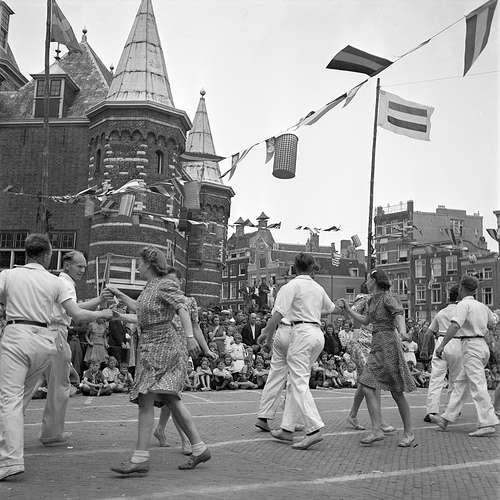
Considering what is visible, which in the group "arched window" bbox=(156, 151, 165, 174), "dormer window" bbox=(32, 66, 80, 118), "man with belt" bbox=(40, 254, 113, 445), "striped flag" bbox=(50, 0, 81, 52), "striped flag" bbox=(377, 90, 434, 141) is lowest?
"man with belt" bbox=(40, 254, 113, 445)

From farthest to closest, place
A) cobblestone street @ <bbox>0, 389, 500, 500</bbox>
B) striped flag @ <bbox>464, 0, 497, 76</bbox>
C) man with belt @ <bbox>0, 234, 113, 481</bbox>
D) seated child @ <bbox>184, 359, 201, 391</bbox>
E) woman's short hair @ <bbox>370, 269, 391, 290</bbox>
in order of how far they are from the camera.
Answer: seated child @ <bbox>184, 359, 201, 391</bbox> → striped flag @ <bbox>464, 0, 497, 76</bbox> → woman's short hair @ <bbox>370, 269, 391, 290</bbox> → man with belt @ <bbox>0, 234, 113, 481</bbox> → cobblestone street @ <bbox>0, 389, 500, 500</bbox>

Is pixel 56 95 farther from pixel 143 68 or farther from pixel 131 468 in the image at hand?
pixel 131 468

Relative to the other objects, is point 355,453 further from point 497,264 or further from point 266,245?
point 266,245

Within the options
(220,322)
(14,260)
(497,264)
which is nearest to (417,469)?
(220,322)

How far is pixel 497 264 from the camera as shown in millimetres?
59062

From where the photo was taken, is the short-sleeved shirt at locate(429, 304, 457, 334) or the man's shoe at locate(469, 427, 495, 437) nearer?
the man's shoe at locate(469, 427, 495, 437)

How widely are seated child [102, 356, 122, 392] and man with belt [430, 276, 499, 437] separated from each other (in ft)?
23.5

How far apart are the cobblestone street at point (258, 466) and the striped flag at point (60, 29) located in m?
15.2

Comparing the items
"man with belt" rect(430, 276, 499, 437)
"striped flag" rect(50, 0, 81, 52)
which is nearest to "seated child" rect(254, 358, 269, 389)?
"man with belt" rect(430, 276, 499, 437)

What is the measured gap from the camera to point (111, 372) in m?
13.8

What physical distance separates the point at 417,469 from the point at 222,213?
38306 mm

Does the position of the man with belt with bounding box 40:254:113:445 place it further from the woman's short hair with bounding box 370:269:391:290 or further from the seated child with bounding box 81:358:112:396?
the seated child with bounding box 81:358:112:396

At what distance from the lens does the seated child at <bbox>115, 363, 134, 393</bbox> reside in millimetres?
13703

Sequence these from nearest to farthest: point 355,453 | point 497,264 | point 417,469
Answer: point 417,469 → point 355,453 → point 497,264
